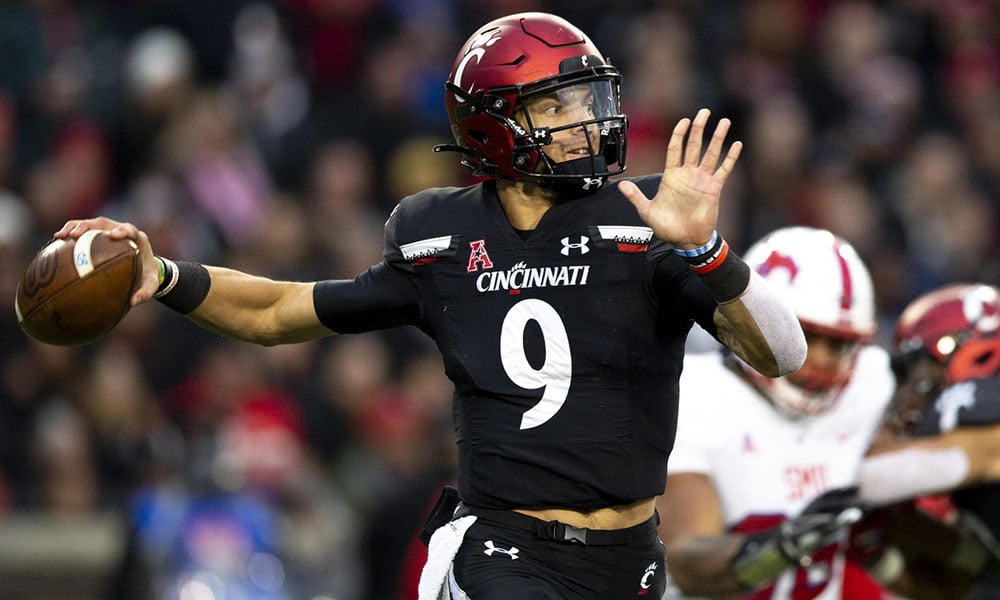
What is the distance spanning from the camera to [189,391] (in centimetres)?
911

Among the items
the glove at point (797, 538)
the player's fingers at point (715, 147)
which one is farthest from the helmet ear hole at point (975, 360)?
the player's fingers at point (715, 147)

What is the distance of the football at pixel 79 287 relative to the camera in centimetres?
405

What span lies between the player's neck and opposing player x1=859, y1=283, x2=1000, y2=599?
1568 millimetres

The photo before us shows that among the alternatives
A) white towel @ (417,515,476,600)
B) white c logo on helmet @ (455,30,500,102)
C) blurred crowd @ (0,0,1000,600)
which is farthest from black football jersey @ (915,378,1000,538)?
blurred crowd @ (0,0,1000,600)

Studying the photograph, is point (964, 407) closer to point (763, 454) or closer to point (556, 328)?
point (763, 454)

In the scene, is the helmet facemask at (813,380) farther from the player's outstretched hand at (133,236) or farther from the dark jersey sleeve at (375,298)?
the player's outstretched hand at (133,236)

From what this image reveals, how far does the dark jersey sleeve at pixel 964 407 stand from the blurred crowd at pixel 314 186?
3087 mm

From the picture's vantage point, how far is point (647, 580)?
4094 millimetres

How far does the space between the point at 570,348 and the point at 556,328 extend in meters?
0.06

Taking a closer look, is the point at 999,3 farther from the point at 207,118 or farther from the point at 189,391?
the point at 189,391

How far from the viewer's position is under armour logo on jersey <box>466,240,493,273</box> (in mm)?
4078

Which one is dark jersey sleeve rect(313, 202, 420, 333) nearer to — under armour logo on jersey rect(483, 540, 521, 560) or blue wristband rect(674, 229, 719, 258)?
under armour logo on jersey rect(483, 540, 521, 560)

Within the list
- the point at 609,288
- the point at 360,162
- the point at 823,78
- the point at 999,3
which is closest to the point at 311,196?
the point at 360,162

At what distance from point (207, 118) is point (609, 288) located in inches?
254
